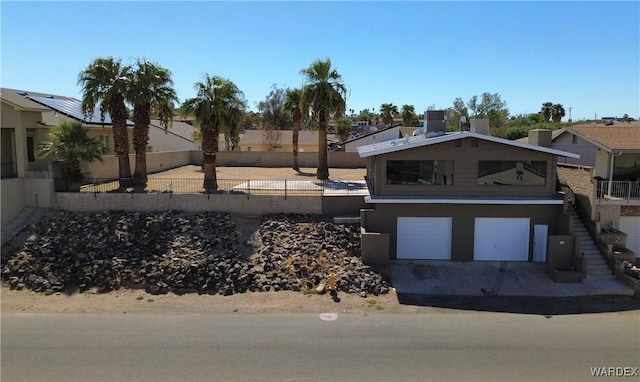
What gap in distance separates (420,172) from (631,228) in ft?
35.7

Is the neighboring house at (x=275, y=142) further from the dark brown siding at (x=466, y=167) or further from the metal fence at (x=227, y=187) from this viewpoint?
the dark brown siding at (x=466, y=167)

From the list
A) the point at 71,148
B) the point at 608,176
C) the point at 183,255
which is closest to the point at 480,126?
the point at 608,176

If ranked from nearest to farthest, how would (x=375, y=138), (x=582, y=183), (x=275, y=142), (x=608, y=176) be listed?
(x=582, y=183), (x=608, y=176), (x=375, y=138), (x=275, y=142)

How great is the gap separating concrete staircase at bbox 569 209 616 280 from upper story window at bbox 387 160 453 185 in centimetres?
599

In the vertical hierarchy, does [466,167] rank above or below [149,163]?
above

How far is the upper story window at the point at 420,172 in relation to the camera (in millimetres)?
21453

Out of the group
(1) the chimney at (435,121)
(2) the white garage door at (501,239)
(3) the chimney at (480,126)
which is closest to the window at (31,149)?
(1) the chimney at (435,121)

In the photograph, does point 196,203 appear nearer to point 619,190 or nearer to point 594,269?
point 594,269

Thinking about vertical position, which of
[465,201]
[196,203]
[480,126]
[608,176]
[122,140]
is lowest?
[196,203]

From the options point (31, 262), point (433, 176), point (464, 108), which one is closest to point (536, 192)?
point (433, 176)

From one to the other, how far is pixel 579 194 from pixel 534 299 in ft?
26.5

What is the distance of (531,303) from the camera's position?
17516 mm

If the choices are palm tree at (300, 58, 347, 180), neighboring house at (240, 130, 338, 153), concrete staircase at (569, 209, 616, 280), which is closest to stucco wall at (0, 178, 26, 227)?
palm tree at (300, 58, 347, 180)

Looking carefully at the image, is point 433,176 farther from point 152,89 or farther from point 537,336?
point 152,89
